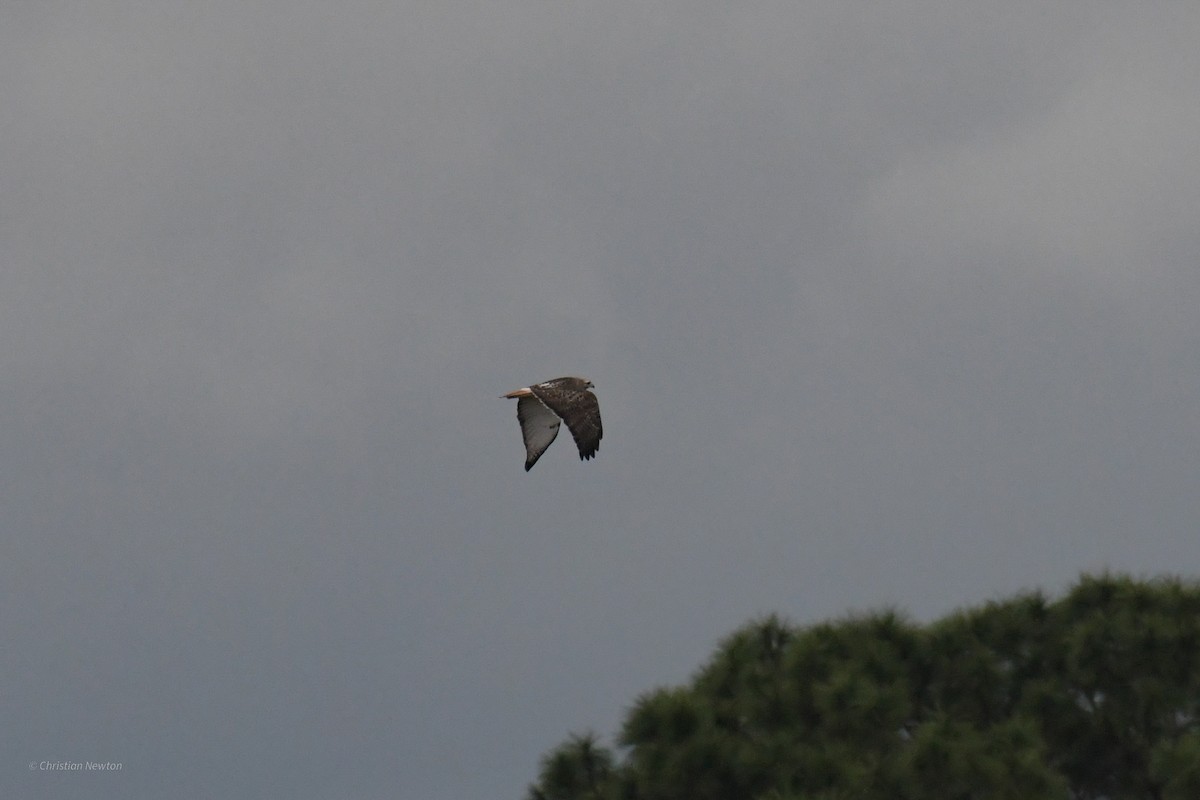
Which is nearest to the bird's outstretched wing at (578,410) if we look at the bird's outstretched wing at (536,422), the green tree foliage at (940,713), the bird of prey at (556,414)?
the bird of prey at (556,414)

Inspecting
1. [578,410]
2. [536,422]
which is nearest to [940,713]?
[578,410]

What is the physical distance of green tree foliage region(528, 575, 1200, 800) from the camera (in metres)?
25.3

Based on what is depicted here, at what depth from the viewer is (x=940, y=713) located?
26297mm

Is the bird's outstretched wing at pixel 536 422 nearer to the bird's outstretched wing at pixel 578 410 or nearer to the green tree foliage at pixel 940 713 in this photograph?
the bird's outstretched wing at pixel 578 410

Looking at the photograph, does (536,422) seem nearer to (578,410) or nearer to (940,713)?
(578,410)

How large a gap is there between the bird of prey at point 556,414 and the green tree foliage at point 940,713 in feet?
12.3

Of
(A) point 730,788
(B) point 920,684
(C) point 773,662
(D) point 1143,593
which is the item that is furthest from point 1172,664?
(A) point 730,788

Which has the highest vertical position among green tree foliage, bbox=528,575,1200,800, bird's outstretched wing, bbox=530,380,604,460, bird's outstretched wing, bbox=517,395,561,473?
bird's outstretched wing, bbox=517,395,561,473

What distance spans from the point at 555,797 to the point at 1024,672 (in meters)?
8.14

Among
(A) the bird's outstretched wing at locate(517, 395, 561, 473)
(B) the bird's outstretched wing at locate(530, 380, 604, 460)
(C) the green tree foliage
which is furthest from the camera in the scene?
(A) the bird's outstretched wing at locate(517, 395, 561, 473)

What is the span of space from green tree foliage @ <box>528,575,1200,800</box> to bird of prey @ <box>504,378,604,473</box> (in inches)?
148

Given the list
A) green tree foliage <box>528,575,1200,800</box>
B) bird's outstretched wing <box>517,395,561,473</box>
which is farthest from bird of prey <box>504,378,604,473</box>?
green tree foliage <box>528,575,1200,800</box>

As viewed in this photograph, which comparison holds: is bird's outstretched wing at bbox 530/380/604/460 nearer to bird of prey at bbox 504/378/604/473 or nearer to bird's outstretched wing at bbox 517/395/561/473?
bird of prey at bbox 504/378/604/473

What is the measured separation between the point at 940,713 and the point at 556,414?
314 inches
